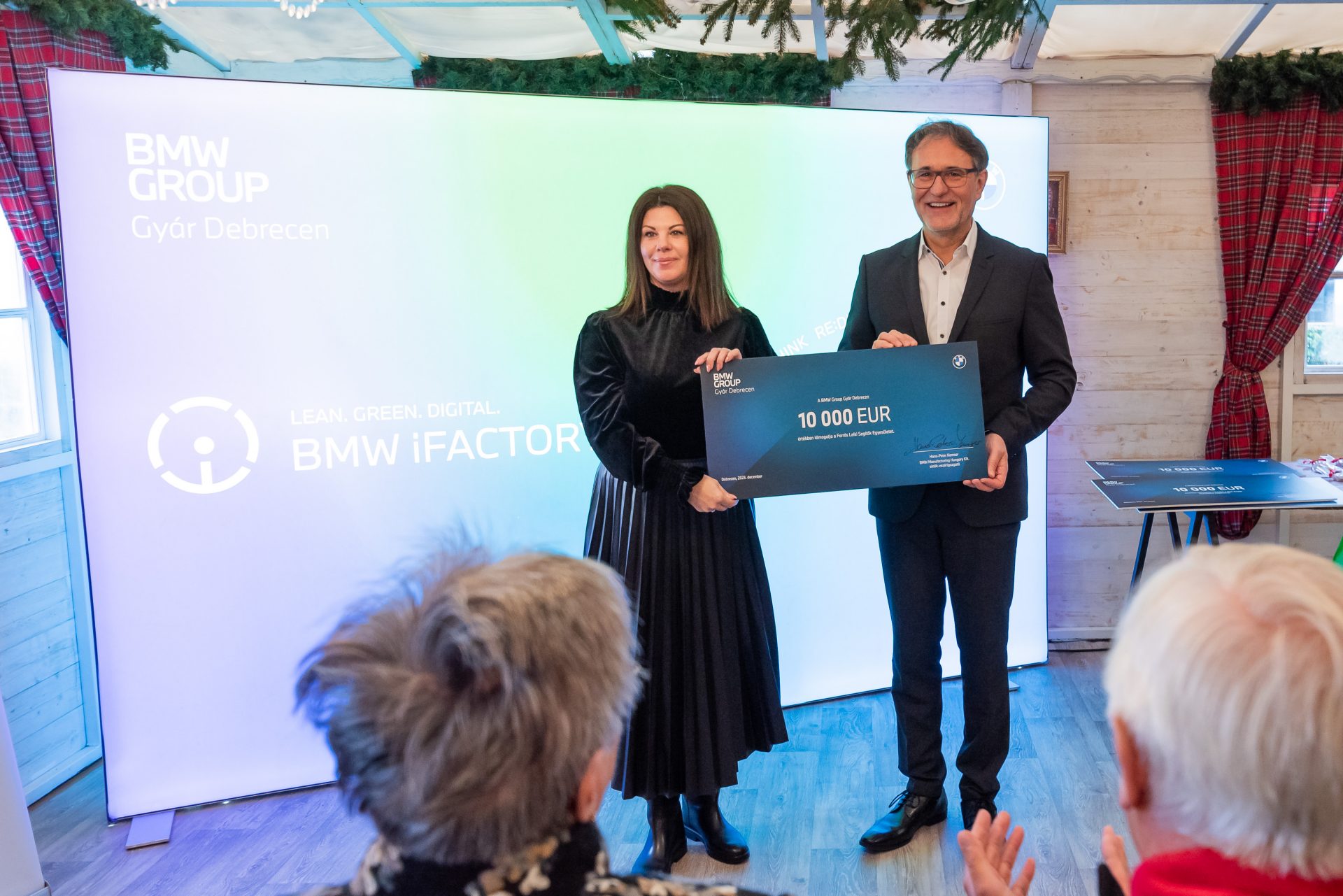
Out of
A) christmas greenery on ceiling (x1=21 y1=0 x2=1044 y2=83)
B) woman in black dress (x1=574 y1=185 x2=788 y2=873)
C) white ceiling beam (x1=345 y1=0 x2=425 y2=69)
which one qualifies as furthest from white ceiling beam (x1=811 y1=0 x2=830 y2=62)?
white ceiling beam (x1=345 y1=0 x2=425 y2=69)

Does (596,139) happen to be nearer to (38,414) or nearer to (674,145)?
(674,145)

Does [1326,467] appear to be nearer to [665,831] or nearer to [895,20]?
[895,20]

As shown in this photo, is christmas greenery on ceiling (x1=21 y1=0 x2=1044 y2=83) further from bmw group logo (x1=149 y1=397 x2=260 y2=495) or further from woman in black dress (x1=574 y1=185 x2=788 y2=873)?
bmw group logo (x1=149 y1=397 x2=260 y2=495)

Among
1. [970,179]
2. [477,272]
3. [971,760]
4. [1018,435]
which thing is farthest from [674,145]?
[971,760]

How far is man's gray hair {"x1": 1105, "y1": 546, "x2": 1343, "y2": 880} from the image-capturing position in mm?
823

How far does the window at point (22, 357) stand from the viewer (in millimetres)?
3189

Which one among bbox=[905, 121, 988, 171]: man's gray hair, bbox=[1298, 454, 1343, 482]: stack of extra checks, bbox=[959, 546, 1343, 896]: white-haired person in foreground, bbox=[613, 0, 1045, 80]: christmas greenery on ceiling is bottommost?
bbox=[1298, 454, 1343, 482]: stack of extra checks

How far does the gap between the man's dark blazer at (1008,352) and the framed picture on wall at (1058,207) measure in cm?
162

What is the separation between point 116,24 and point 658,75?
1814 mm

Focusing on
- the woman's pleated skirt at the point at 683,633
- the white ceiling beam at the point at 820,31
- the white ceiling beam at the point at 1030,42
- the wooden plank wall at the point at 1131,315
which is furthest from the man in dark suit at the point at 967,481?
the wooden plank wall at the point at 1131,315

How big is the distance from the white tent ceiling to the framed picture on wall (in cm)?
45

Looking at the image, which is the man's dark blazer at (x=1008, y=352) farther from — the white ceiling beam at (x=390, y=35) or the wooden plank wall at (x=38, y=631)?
the wooden plank wall at (x=38, y=631)

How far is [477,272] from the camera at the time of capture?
10.0ft

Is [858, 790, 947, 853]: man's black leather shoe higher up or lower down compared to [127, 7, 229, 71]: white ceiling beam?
lower down
